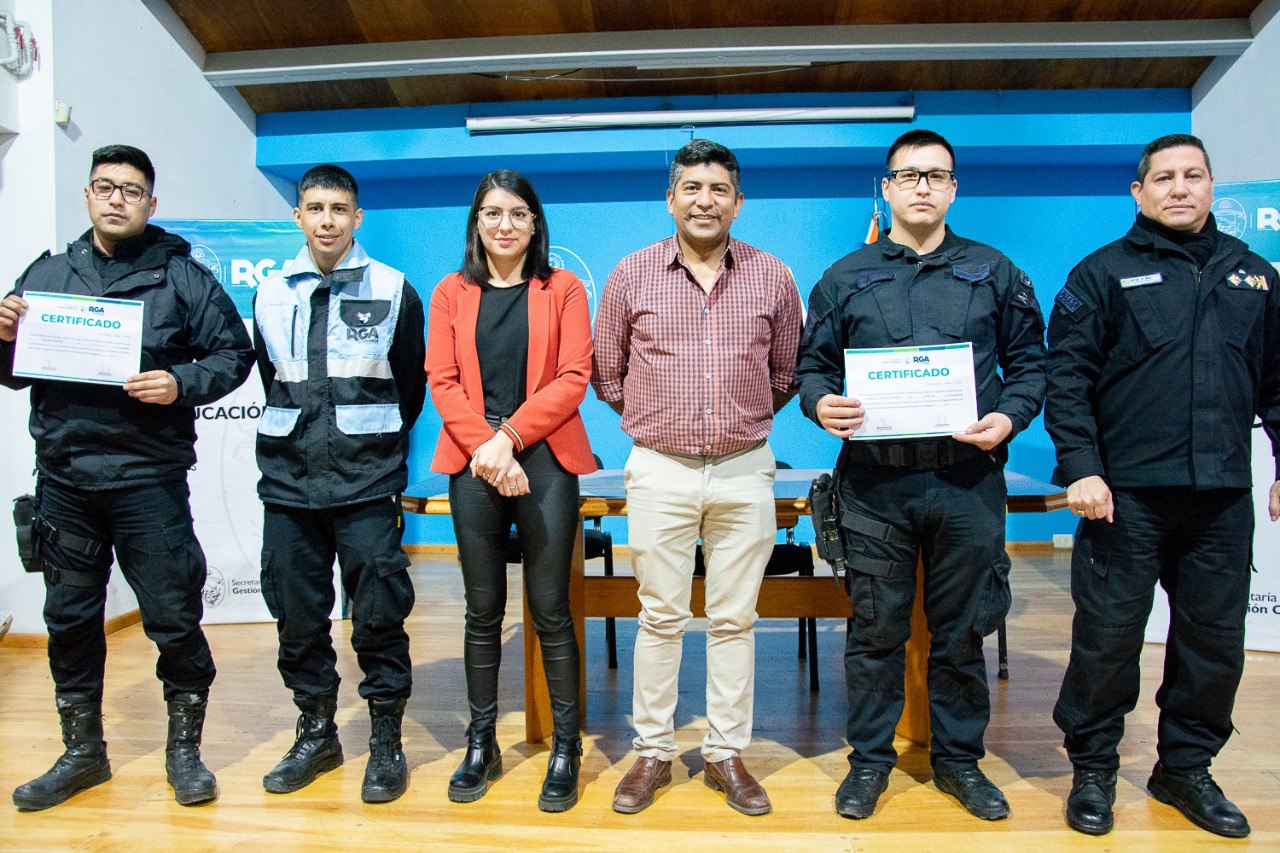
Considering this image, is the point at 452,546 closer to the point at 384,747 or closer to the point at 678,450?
the point at 384,747

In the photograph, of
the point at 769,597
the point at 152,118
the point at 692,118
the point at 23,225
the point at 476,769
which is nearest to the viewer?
the point at 476,769

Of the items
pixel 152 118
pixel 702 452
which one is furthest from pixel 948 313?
pixel 152 118

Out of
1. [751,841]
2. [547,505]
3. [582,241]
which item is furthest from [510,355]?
[582,241]

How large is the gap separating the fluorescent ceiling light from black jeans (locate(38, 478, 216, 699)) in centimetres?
391

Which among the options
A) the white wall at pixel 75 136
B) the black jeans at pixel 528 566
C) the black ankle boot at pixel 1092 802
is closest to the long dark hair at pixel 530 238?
the black jeans at pixel 528 566

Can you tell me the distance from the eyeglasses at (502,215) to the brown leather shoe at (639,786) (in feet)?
4.93

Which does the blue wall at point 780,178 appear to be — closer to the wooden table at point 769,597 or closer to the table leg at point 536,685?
the wooden table at point 769,597

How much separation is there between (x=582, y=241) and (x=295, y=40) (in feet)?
7.25

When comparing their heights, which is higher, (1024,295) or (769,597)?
(1024,295)

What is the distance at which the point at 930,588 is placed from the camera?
229 centimetres

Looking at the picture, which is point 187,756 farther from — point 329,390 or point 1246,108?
point 1246,108

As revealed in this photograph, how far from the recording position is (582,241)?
250 inches

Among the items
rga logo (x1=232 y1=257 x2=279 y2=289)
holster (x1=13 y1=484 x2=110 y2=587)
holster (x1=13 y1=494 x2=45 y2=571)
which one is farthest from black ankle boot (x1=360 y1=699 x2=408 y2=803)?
rga logo (x1=232 y1=257 x2=279 y2=289)

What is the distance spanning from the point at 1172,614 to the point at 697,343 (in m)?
1.41
